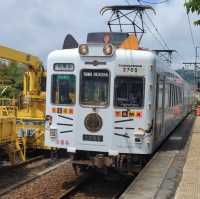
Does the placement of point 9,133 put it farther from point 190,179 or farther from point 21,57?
point 190,179

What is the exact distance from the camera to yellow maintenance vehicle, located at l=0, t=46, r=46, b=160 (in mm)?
17344

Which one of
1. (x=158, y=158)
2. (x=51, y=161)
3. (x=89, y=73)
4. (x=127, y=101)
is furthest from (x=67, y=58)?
(x=51, y=161)

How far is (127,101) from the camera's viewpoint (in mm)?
11547

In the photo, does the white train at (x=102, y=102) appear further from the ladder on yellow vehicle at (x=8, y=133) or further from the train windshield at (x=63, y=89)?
the ladder on yellow vehicle at (x=8, y=133)

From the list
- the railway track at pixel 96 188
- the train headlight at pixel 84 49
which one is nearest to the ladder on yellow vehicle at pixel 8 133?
the railway track at pixel 96 188

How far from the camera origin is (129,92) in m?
11.6

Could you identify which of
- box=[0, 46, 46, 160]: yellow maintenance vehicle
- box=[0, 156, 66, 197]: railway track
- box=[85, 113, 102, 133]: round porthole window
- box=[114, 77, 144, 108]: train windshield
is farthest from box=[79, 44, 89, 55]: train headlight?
box=[0, 46, 46, 160]: yellow maintenance vehicle

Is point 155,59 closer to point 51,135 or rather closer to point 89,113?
point 89,113

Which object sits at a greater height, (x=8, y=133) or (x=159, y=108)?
(x=159, y=108)

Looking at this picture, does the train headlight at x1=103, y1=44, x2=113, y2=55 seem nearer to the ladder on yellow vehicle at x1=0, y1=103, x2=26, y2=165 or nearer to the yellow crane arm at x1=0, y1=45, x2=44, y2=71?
the ladder on yellow vehicle at x1=0, y1=103, x2=26, y2=165

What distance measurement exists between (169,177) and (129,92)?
207cm

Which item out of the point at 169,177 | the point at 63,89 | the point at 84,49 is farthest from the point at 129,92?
the point at 169,177

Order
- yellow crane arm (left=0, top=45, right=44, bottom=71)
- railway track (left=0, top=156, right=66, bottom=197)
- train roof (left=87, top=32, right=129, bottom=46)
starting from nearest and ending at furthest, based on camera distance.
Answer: railway track (left=0, top=156, right=66, bottom=197), train roof (left=87, top=32, right=129, bottom=46), yellow crane arm (left=0, top=45, right=44, bottom=71)

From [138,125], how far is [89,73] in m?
1.52
